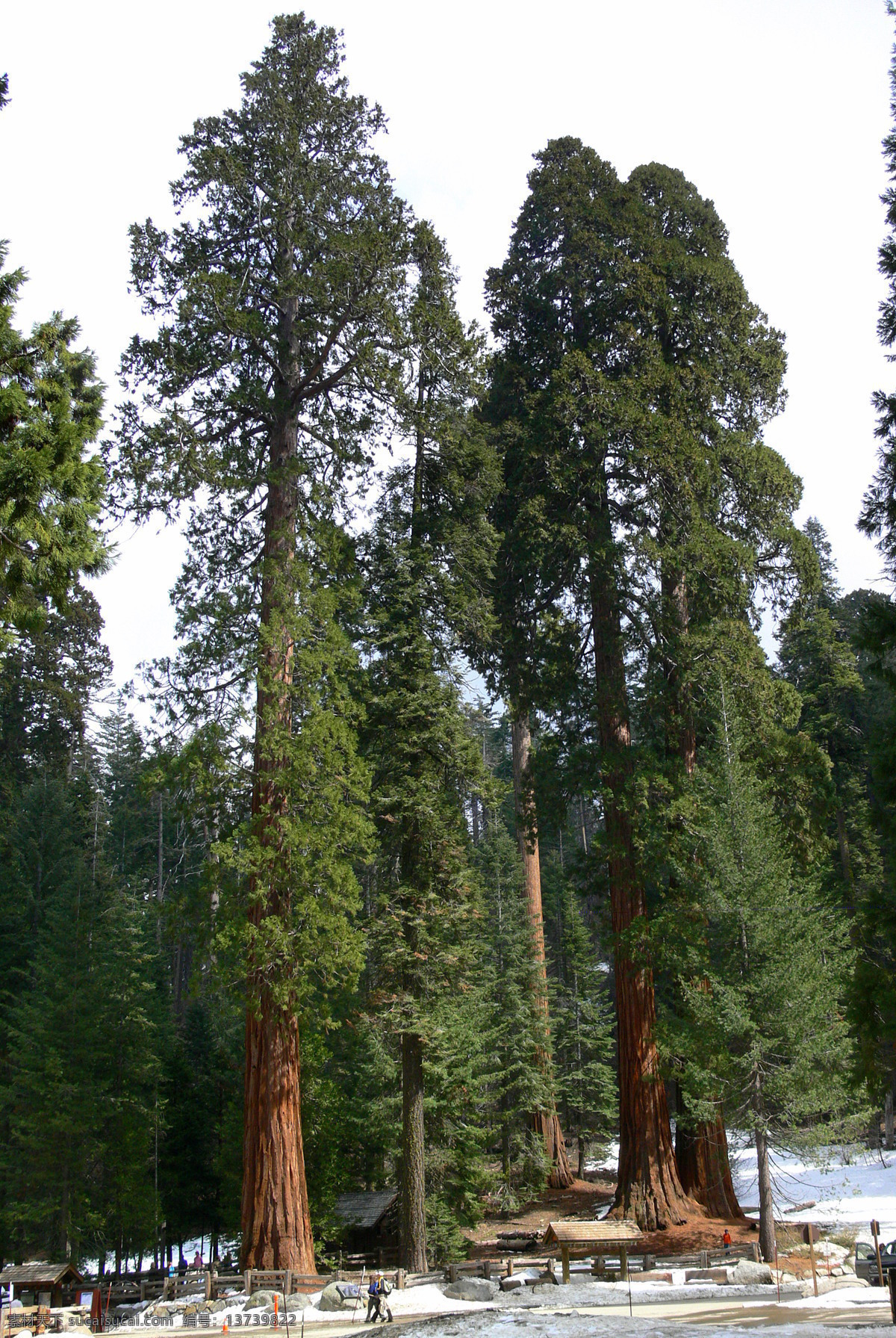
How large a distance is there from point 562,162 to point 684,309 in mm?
4761

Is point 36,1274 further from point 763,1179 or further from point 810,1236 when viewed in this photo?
point 810,1236

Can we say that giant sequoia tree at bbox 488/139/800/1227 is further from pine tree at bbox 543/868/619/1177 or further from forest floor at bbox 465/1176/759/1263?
pine tree at bbox 543/868/619/1177

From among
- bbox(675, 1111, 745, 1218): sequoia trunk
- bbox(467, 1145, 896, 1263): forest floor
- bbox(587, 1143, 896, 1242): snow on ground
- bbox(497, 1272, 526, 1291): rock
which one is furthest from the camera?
bbox(587, 1143, 896, 1242): snow on ground

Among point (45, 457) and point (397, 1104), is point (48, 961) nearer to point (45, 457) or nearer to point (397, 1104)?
point (397, 1104)

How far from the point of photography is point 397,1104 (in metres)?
20.9

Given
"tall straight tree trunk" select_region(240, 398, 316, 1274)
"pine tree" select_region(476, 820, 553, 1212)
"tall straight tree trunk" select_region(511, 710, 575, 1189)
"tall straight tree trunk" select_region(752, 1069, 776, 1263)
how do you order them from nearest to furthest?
"tall straight tree trunk" select_region(240, 398, 316, 1274)
"tall straight tree trunk" select_region(752, 1069, 776, 1263)
"pine tree" select_region(476, 820, 553, 1212)
"tall straight tree trunk" select_region(511, 710, 575, 1189)

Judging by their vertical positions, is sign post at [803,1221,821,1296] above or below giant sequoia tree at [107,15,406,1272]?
below

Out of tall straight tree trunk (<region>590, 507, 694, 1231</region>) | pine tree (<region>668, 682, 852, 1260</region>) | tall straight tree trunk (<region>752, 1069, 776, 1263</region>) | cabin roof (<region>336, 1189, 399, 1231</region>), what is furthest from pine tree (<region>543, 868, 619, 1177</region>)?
tall straight tree trunk (<region>752, 1069, 776, 1263</region>)

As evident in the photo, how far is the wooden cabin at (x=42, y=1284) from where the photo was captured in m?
17.1

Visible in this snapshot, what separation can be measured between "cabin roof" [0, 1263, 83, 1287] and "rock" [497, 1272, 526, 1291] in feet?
24.6

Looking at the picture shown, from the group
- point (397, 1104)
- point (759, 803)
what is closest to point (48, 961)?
point (397, 1104)

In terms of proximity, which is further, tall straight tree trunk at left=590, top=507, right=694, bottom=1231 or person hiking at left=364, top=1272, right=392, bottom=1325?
tall straight tree trunk at left=590, top=507, right=694, bottom=1231

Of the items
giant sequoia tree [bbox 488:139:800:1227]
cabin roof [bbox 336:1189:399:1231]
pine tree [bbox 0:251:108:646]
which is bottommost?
cabin roof [bbox 336:1189:399:1231]

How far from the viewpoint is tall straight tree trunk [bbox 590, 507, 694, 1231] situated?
18.3 meters
